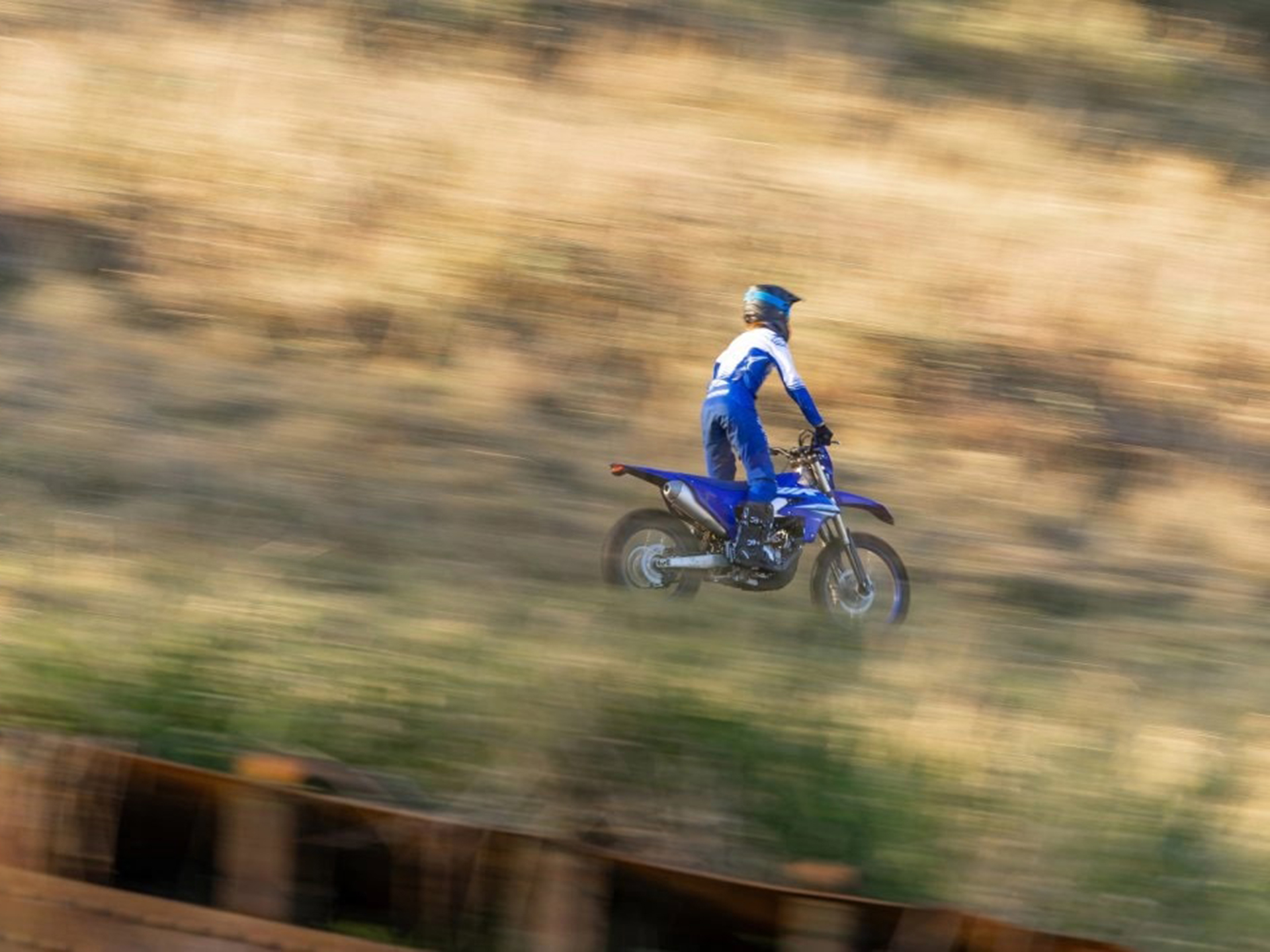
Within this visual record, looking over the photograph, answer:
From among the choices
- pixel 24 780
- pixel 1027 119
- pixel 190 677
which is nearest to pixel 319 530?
pixel 190 677

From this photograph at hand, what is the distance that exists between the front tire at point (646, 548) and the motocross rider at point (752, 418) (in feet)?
0.78

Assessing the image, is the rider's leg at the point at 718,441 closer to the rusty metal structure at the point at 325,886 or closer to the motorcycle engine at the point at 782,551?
the motorcycle engine at the point at 782,551

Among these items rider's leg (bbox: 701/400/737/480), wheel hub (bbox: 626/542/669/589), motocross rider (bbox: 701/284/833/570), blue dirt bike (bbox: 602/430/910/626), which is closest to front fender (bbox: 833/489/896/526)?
blue dirt bike (bbox: 602/430/910/626)

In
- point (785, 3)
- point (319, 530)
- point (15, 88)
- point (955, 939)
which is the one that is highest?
point (785, 3)

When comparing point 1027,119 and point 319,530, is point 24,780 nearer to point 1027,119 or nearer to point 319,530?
point 319,530

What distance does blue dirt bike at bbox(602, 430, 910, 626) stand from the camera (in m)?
6.61

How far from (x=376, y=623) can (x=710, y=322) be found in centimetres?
562

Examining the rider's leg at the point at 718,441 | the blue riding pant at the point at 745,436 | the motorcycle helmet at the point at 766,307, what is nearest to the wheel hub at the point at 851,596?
the blue riding pant at the point at 745,436

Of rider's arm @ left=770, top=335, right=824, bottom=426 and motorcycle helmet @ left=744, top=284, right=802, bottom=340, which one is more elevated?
motorcycle helmet @ left=744, top=284, right=802, bottom=340

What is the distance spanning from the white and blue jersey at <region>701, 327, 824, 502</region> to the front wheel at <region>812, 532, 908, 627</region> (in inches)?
16.9

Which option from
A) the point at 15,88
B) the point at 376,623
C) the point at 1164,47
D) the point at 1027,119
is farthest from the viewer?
the point at 1164,47

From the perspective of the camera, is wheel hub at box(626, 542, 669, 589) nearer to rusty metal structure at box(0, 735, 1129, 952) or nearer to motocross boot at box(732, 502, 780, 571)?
motocross boot at box(732, 502, 780, 571)

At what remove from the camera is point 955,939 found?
3.80 m

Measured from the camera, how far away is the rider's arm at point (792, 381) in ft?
21.5
